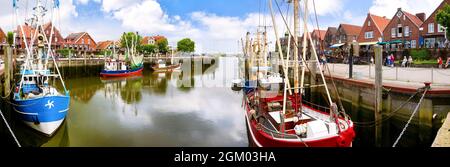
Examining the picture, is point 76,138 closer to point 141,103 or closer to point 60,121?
point 60,121

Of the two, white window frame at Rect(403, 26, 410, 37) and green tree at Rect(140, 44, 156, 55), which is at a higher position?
green tree at Rect(140, 44, 156, 55)

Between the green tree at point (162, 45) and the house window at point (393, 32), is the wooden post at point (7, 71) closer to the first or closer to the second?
the house window at point (393, 32)

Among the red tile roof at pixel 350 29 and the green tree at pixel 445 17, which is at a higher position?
the red tile roof at pixel 350 29

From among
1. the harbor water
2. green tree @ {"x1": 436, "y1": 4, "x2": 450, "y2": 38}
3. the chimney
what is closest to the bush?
green tree @ {"x1": 436, "y1": 4, "x2": 450, "y2": 38}

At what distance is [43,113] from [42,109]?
232mm

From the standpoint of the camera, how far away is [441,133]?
11.1m

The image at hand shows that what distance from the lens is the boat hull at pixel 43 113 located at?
15.8 m

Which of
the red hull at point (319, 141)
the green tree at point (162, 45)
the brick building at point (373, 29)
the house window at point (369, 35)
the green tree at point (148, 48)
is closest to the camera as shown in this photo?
the red hull at point (319, 141)

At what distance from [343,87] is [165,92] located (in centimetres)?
2073

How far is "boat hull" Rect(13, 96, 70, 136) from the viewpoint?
1577 cm

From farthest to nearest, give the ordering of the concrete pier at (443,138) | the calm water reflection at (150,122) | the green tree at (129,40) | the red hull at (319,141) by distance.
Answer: the green tree at (129,40) < the calm water reflection at (150,122) < the red hull at (319,141) < the concrete pier at (443,138)

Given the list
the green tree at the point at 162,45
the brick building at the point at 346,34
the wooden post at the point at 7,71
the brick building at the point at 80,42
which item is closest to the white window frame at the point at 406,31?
the brick building at the point at 346,34

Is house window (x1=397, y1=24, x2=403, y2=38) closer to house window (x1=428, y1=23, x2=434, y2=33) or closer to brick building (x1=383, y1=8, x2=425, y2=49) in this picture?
brick building (x1=383, y1=8, x2=425, y2=49)
